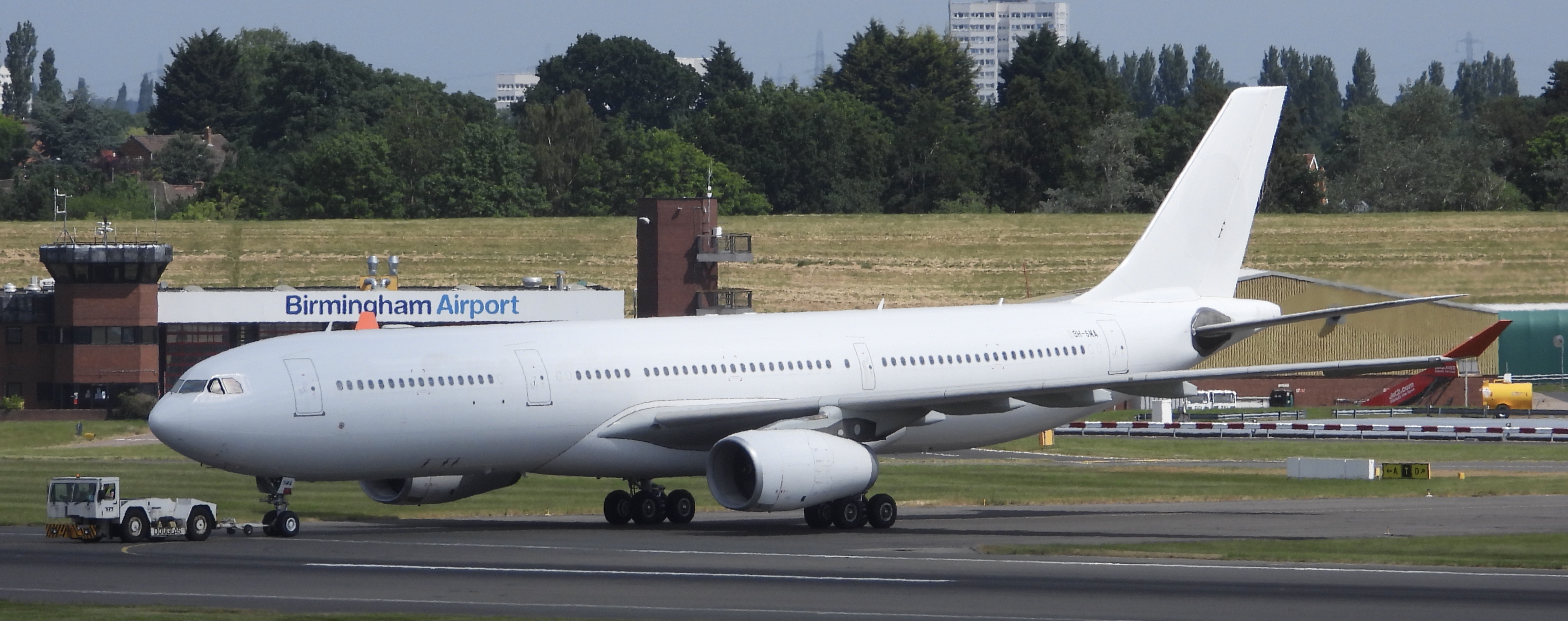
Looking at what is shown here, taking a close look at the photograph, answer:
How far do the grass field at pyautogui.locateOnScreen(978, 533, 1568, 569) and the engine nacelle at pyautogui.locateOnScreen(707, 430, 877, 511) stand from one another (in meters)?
3.51

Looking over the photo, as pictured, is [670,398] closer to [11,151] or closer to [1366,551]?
[1366,551]

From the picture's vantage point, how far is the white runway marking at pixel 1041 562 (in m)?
27.8

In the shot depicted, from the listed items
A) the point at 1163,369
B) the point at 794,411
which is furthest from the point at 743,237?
the point at 794,411

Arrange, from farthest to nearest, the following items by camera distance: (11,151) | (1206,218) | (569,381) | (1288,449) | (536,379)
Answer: (11,151)
(1288,449)
(1206,218)
(569,381)
(536,379)

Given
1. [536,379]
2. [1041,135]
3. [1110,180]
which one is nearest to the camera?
[536,379]

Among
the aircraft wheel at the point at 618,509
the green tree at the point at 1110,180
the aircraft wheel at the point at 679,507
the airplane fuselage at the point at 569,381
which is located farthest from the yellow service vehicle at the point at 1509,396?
the green tree at the point at 1110,180

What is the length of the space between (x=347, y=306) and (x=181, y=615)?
59.6 m

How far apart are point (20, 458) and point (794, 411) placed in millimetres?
34616

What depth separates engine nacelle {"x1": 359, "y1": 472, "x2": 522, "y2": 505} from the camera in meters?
35.9

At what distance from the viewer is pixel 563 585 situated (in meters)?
26.4

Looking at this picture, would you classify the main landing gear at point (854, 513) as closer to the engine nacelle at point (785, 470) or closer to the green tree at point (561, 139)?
the engine nacelle at point (785, 470)

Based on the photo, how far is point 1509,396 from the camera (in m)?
79.8

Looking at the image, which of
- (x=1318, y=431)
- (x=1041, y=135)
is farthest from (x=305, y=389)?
(x=1041, y=135)

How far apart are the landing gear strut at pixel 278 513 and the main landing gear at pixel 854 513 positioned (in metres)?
9.27
